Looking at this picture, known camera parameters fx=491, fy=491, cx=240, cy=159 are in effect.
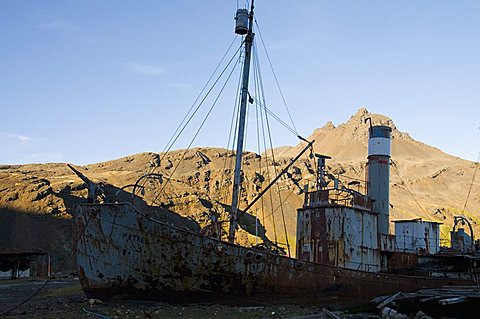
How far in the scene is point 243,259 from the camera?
58.0 feet

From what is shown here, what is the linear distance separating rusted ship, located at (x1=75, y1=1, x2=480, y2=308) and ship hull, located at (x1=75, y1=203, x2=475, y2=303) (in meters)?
0.03

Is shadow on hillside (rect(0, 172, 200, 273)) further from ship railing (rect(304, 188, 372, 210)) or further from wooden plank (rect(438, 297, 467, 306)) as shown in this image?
wooden plank (rect(438, 297, 467, 306))

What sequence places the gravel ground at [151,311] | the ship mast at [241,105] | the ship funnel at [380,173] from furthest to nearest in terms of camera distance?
the ship funnel at [380,173]
the ship mast at [241,105]
the gravel ground at [151,311]

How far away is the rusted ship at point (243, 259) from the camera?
56.3 ft

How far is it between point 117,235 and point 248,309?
531 centimetres

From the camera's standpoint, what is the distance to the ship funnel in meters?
23.5

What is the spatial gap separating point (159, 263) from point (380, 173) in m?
12.1

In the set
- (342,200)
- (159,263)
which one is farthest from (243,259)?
(342,200)

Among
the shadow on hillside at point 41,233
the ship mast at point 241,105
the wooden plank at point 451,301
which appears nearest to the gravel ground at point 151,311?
the wooden plank at point 451,301

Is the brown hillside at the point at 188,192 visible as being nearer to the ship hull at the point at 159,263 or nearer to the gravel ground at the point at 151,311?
the ship hull at the point at 159,263

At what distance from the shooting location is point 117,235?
1722 centimetres

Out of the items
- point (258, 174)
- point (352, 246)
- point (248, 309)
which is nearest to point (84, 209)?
point (248, 309)

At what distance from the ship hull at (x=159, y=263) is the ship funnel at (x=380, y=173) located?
298 inches

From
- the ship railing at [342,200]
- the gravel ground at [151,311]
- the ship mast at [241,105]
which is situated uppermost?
the ship mast at [241,105]
